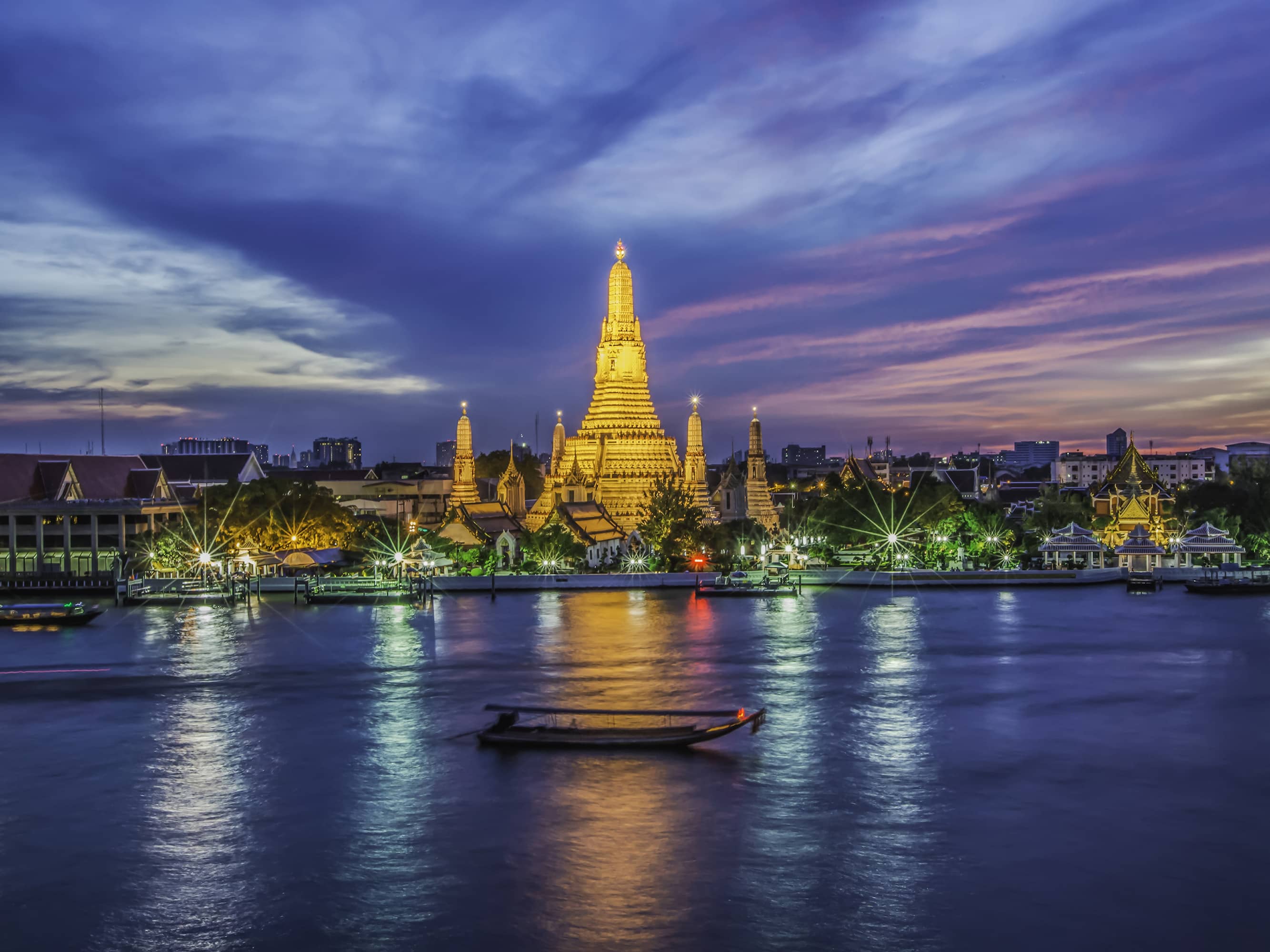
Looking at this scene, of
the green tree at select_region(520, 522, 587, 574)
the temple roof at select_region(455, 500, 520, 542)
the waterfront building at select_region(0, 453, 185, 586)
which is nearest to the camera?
the green tree at select_region(520, 522, 587, 574)

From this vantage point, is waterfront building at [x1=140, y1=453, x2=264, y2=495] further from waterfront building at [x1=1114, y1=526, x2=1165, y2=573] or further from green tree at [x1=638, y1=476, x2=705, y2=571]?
waterfront building at [x1=1114, y1=526, x2=1165, y2=573]

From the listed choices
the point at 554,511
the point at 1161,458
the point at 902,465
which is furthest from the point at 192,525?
the point at 1161,458

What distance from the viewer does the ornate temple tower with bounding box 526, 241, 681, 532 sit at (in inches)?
3059

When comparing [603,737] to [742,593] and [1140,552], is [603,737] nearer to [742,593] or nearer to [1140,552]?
[742,593]

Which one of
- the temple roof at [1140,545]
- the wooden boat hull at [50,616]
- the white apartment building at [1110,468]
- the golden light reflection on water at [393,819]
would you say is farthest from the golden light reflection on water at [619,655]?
the white apartment building at [1110,468]

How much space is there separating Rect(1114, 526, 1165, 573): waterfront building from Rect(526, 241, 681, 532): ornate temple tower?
27.6 meters

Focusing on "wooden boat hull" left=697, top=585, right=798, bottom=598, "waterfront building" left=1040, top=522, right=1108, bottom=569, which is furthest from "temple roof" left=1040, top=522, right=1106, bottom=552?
"wooden boat hull" left=697, top=585, right=798, bottom=598

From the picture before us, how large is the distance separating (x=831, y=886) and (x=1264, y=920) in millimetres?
6851

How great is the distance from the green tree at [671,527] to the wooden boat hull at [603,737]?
40.1m

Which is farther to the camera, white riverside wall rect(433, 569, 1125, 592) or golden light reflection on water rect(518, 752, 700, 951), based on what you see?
white riverside wall rect(433, 569, 1125, 592)

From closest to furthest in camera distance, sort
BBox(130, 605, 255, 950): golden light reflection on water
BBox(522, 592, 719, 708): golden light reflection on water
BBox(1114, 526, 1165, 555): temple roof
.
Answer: BBox(130, 605, 255, 950): golden light reflection on water
BBox(522, 592, 719, 708): golden light reflection on water
BBox(1114, 526, 1165, 555): temple roof

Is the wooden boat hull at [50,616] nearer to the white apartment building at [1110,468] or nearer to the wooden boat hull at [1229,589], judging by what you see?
the wooden boat hull at [1229,589]

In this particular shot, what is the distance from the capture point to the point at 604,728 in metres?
29.4

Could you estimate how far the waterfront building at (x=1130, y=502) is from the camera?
71938 millimetres
